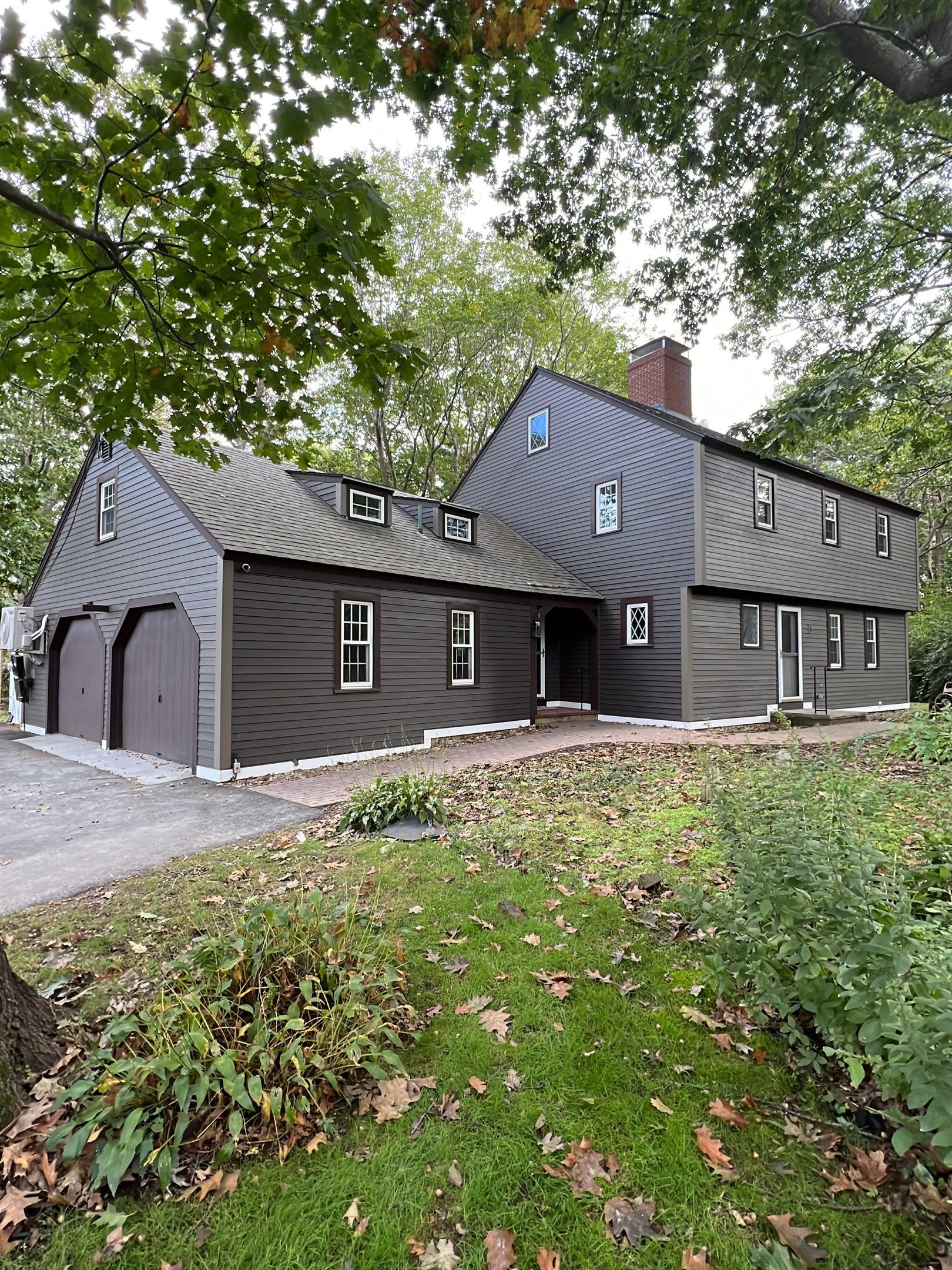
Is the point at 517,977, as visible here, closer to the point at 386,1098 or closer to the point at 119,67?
the point at 386,1098

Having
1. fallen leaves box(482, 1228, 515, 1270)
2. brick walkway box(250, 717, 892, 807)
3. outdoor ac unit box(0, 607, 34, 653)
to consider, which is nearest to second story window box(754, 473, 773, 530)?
brick walkway box(250, 717, 892, 807)

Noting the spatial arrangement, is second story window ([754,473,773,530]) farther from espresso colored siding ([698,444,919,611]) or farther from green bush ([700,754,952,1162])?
green bush ([700,754,952,1162])

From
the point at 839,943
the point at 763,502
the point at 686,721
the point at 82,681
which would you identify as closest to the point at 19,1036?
the point at 839,943

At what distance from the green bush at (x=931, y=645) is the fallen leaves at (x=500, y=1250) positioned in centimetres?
2065

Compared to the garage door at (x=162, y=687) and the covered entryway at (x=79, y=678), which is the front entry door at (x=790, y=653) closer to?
the garage door at (x=162, y=687)

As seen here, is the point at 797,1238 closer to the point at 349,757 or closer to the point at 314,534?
the point at 349,757

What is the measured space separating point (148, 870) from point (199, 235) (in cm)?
477

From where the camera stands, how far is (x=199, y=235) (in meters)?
3.44

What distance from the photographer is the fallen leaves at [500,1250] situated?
70.7 inches

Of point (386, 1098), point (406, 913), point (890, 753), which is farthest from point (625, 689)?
point (386, 1098)

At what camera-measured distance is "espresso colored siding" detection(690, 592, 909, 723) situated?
45.2 feet

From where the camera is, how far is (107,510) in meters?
12.3

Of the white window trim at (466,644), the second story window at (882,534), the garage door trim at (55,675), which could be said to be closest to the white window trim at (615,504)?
the white window trim at (466,644)

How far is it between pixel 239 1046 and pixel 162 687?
9.04 meters
